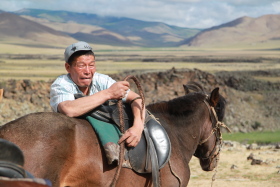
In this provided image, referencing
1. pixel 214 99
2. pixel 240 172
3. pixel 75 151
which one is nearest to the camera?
pixel 75 151

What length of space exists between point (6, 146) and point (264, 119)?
28.0m

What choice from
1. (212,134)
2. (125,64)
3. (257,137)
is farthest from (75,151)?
(125,64)

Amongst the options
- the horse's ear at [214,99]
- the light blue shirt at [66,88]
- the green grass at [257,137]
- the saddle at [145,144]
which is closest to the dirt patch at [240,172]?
the green grass at [257,137]

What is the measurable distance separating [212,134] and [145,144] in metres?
1.48

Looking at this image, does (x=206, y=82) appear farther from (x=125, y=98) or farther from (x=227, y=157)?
(x=125, y=98)

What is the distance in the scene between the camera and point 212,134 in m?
5.79

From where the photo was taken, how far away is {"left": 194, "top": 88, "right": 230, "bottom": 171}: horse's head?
5.75 meters

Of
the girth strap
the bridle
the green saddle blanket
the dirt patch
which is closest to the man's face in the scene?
the green saddle blanket

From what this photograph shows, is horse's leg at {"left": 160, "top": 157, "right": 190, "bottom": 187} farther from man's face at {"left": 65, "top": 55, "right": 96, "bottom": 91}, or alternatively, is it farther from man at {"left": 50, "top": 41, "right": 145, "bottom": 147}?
man's face at {"left": 65, "top": 55, "right": 96, "bottom": 91}

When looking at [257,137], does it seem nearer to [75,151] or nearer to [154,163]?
[154,163]

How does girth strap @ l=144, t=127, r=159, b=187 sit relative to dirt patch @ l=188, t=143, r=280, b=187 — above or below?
above

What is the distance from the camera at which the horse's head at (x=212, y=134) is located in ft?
18.9

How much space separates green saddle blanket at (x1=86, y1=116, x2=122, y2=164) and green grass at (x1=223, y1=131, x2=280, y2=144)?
1824 centimetres

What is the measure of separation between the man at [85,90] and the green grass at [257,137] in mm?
17908
